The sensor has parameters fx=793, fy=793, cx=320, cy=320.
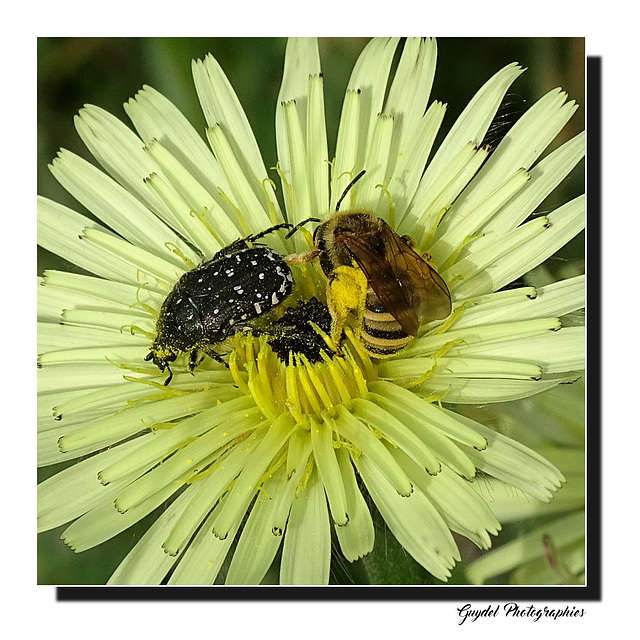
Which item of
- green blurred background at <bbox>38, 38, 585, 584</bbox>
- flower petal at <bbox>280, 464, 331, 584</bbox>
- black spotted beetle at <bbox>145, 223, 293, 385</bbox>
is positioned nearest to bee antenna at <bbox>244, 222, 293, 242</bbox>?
black spotted beetle at <bbox>145, 223, 293, 385</bbox>

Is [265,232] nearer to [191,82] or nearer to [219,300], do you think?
[219,300]

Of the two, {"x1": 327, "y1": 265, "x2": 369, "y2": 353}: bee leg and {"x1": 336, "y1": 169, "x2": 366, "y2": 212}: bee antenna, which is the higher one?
{"x1": 336, "y1": 169, "x2": 366, "y2": 212}: bee antenna

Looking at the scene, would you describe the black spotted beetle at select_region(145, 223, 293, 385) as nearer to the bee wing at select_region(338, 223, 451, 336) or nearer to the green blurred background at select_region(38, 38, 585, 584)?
the bee wing at select_region(338, 223, 451, 336)

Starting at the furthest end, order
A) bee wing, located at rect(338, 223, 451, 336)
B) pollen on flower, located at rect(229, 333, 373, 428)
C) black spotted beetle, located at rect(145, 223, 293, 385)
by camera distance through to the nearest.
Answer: pollen on flower, located at rect(229, 333, 373, 428), black spotted beetle, located at rect(145, 223, 293, 385), bee wing, located at rect(338, 223, 451, 336)

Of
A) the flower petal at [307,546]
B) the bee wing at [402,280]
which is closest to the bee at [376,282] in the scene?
the bee wing at [402,280]

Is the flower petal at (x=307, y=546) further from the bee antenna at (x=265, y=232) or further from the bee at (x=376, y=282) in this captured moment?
the bee antenna at (x=265, y=232)
